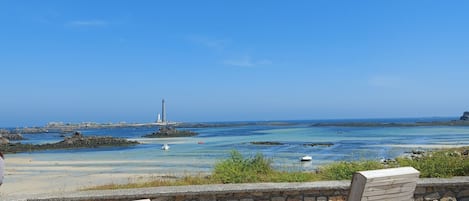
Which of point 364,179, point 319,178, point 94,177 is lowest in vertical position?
point 94,177

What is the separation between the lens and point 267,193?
581 centimetres

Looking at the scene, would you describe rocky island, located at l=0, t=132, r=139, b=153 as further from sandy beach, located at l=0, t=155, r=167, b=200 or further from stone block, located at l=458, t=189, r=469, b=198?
stone block, located at l=458, t=189, r=469, b=198

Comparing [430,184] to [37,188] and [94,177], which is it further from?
[94,177]

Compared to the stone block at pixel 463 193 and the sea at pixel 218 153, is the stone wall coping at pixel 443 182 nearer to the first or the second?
the stone block at pixel 463 193

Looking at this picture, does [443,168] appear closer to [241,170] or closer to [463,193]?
[463,193]

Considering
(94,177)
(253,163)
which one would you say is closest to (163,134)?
(94,177)

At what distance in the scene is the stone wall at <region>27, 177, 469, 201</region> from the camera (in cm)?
560

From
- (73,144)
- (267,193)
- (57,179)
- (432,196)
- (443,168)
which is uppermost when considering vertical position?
(443,168)

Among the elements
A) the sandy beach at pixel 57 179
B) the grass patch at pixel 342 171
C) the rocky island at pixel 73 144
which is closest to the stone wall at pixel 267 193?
the grass patch at pixel 342 171

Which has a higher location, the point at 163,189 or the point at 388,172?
the point at 388,172

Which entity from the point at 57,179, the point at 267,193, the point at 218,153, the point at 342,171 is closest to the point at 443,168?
the point at 342,171

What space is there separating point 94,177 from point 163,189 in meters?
13.8

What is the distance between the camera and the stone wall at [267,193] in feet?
18.4

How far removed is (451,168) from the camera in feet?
22.7
